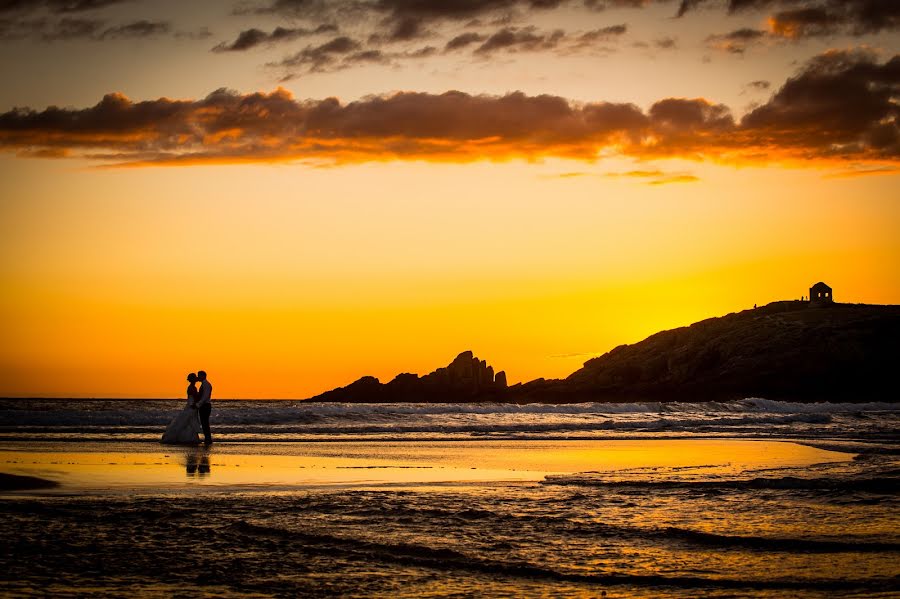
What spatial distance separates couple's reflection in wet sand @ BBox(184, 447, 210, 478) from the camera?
1895cm

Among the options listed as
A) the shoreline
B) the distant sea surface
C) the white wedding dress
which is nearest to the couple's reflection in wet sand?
the shoreline

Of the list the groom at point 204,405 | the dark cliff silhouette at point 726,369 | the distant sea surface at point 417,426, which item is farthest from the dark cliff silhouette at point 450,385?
the groom at point 204,405

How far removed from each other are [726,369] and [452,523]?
101935 mm

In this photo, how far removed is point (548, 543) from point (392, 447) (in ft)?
62.7

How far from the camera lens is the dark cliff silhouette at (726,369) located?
101 m

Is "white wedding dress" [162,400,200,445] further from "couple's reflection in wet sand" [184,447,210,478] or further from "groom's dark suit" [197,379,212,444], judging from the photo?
"couple's reflection in wet sand" [184,447,210,478]

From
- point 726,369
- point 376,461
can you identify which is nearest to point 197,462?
point 376,461

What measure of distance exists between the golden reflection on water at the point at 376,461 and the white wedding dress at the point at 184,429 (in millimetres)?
1462

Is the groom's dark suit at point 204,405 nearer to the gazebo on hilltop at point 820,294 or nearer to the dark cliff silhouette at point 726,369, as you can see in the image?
the dark cliff silhouette at point 726,369

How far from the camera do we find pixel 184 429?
3077 cm

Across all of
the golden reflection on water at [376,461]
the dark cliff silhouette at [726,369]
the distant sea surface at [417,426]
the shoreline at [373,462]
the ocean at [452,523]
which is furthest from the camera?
the dark cliff silhouette at [726,369]

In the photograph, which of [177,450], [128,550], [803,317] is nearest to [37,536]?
[128,550]

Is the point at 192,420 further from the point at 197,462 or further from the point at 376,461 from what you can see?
the point at 376,461

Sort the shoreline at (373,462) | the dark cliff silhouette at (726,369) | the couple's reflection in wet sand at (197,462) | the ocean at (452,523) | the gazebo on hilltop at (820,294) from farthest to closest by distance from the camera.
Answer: the gazebo on hilltop at (820,294) → the dark cliff silhouette at (726,369) → the couple's reflection in wet sand at (197,462) → the shoreline at (373,462) → the ocean at (452,523)
